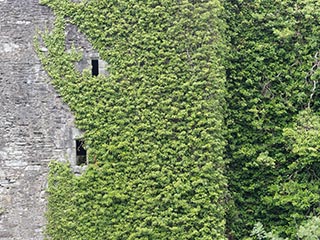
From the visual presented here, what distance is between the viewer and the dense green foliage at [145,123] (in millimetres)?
7285

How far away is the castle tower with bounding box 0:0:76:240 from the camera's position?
7543mm

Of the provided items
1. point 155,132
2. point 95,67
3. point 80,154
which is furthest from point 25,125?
point 155,132

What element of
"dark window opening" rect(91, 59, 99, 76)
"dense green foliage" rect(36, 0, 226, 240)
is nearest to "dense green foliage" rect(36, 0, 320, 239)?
"dense green foliage" rect(36, 0, 226, 240)

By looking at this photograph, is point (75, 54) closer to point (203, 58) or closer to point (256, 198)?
point (203, 58)

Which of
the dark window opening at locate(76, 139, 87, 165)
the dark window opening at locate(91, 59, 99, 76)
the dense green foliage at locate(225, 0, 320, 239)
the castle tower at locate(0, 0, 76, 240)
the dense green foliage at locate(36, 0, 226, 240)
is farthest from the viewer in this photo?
the dense green foliage at locate(225, 0, 320, 239)

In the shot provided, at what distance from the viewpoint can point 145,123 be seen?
24.5 feet

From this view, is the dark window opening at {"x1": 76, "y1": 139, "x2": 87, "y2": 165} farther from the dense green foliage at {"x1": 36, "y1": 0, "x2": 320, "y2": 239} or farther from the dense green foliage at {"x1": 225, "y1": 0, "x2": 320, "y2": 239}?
the dense green foliage at {"x1": 225, "y1": 0, "x2": 320, "y2": 239}

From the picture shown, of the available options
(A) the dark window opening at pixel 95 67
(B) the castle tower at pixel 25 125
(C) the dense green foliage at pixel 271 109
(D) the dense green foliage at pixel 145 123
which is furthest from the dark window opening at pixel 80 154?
(C) the dense green foliage at pixel 271 109

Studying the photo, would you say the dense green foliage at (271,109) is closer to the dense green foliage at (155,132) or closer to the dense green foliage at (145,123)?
the dense green foliage at (155,132)

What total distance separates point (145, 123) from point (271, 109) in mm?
2337

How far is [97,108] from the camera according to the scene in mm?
7559

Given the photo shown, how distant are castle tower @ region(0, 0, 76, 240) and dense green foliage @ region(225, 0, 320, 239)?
279 centimetres

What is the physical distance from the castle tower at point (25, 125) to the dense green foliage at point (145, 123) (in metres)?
0.19

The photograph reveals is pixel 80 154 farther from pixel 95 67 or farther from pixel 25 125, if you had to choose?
pixel 95 67
